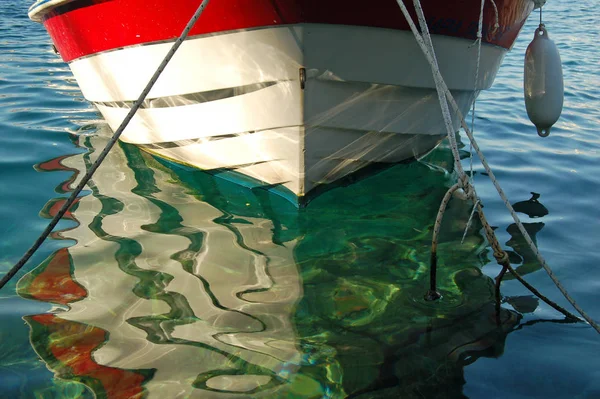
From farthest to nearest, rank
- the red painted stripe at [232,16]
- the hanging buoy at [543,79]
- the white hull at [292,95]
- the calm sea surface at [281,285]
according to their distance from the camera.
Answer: the hanging buoy at [543,79] < the white hull at [292,95] < the red painted stripe at [232,16] < the calm sea surface at [281,285]

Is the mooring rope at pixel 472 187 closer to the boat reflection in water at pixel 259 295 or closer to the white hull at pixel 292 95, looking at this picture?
the boat reflection in water at pixel 259 295

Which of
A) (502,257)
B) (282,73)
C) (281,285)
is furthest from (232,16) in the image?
(502,257)

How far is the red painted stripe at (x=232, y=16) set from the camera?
274cm

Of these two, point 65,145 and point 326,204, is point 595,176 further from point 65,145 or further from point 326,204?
point 65,145

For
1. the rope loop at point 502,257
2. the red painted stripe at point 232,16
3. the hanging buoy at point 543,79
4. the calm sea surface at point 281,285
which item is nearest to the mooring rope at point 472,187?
the rope loop at point 502,257

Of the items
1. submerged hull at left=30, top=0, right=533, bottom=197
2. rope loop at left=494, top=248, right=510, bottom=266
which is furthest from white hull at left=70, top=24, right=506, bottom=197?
rope loop at left=494, top=248, right=510, bottom=266

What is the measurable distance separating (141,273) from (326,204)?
4.04ft

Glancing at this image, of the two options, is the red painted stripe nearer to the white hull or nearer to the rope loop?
the white hull

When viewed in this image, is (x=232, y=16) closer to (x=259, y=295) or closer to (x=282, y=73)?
(x=282, y=73)

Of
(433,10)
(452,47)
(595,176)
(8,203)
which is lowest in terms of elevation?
(595,176)

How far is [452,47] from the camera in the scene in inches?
128

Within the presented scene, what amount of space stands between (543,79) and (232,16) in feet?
6.51

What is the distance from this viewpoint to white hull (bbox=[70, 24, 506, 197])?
2896 millimetres

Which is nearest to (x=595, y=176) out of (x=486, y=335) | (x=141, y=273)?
(x=486, y=335)
